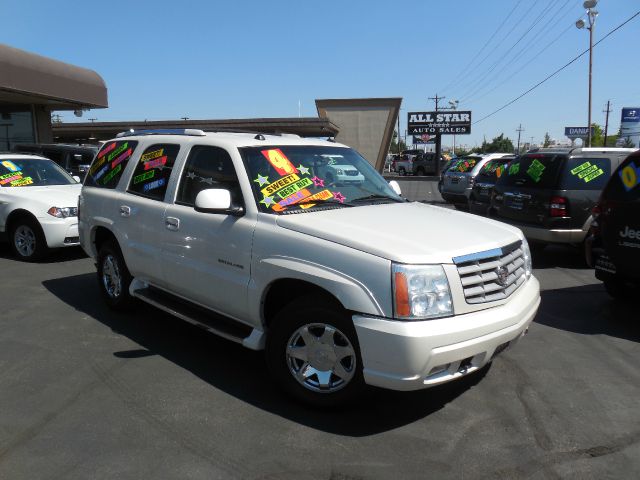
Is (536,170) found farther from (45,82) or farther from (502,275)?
(45,82)

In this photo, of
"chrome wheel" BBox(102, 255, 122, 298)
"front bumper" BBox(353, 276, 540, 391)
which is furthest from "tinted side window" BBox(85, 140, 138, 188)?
"front bumper" BBox(353, 276, 540, 391)

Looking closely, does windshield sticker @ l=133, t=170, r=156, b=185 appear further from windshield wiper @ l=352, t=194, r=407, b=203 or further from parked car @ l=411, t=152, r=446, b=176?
parked car @ l=411, t=152, r=446, b=176

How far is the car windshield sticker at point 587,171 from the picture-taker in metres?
8.12

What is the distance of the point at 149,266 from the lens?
196 inches

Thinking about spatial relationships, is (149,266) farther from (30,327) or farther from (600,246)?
(600,246)

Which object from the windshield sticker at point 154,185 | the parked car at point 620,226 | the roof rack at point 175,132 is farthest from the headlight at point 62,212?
the parked car at point 620,226

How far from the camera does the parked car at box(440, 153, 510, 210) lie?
49.8 ft

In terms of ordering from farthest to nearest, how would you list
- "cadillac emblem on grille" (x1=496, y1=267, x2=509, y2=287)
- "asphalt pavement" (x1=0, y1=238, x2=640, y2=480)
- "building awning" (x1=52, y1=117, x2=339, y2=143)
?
"building awning" (x1=52, y1=117, x2=339, y2=143)
"cadillac emblem on grille" (x1=496, y1=267, x2=509, y2=287)
"asphalt pavement" (x1=0, y1=238, x2=640, y2=480)

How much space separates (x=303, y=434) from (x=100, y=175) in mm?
3926

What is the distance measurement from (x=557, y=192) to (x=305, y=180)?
17.0 feet

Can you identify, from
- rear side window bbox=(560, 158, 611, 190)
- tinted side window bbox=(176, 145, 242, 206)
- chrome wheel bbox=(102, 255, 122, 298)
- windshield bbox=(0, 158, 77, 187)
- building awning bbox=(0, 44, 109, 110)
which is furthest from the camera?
building awning bbox=(0, 44, 109, 110)

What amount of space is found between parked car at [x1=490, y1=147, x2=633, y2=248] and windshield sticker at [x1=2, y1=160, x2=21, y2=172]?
26.6ft

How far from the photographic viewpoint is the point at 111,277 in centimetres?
576

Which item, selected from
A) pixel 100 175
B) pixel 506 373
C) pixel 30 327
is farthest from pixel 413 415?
pixel 100 175
